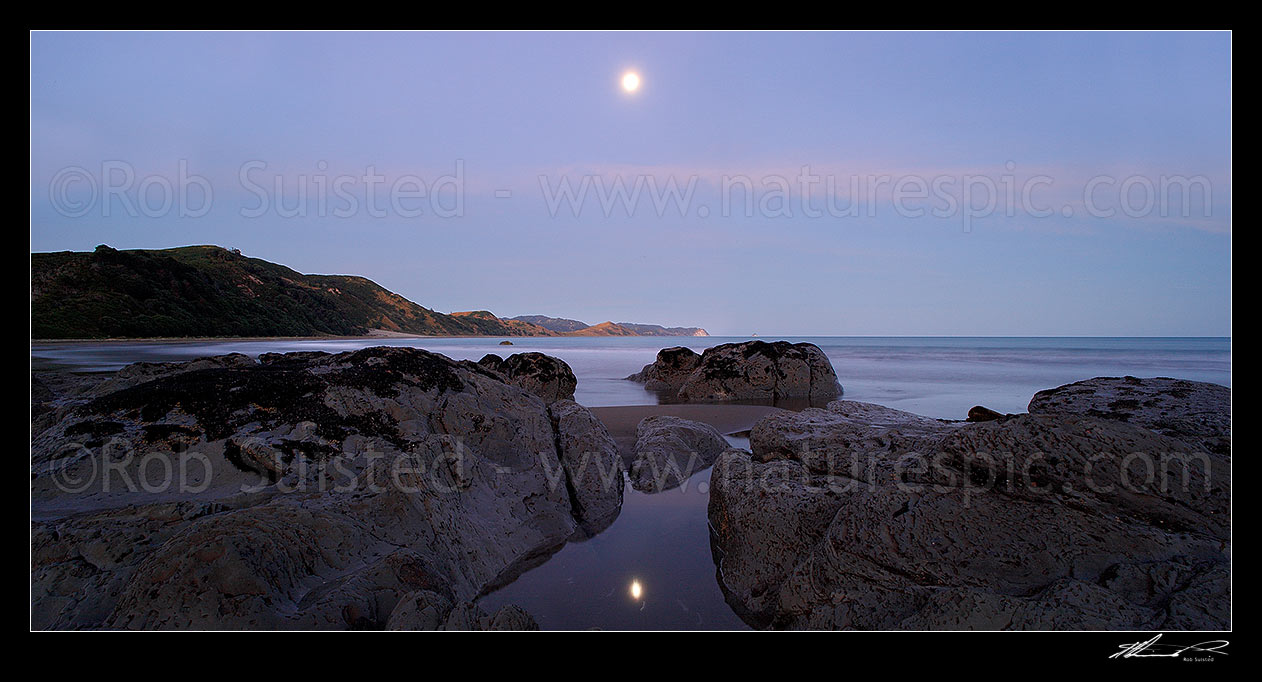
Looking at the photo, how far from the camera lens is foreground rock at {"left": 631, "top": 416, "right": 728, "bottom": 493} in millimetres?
4383

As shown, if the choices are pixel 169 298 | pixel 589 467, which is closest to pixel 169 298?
pixel 169 298

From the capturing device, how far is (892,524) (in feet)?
6.91

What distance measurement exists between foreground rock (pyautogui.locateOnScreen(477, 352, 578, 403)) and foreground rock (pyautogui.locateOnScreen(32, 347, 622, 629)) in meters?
5.47

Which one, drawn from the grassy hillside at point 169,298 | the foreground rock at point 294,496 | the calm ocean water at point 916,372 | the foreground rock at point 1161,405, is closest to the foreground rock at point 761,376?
the calm ocean water at point 916,372

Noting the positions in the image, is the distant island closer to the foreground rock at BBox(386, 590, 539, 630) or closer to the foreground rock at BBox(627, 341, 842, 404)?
the foreground rock at BBox(386, 590, 539, 630)

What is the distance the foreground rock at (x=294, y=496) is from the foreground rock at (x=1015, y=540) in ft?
4.54

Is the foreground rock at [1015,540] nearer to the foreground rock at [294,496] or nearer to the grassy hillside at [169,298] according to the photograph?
the foreground rock at [294,496]

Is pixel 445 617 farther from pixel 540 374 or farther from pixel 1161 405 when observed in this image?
pixel 540 374

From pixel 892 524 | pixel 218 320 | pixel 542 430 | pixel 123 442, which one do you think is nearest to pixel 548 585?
pixel 542 430

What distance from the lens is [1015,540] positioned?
1.93 m

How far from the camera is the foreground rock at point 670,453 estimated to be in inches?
173
